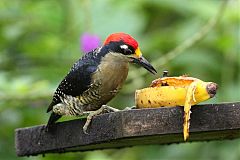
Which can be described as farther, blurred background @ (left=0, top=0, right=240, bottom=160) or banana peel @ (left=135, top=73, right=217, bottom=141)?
blurred background @ (left=0, top=0, right=240, bottom=160)

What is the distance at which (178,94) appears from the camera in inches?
151

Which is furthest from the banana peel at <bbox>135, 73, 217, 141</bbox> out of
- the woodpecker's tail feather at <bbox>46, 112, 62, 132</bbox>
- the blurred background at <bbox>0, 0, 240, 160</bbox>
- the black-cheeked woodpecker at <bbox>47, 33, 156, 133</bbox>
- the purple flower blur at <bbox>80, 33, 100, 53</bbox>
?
the blurred background at <bbox>0, 0, 240, 160</bbox>

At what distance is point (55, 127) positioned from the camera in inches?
173

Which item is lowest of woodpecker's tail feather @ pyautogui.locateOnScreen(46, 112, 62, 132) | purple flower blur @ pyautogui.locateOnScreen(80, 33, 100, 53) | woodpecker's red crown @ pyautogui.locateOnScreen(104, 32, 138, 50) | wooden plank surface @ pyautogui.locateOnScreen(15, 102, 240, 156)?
wooden plank surface @ pyautogui.locateOnScreen(15, 102, 240, 156)

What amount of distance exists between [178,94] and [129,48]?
550 millimetres

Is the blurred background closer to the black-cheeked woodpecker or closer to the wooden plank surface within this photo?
the black-cheeked woodpecker

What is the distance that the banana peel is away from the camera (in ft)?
12.3

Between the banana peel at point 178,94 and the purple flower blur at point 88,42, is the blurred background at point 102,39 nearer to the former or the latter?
the purple flower blur at point 88,42

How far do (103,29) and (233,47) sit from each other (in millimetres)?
1066

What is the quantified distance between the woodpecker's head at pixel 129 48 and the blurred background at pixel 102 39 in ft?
6.48

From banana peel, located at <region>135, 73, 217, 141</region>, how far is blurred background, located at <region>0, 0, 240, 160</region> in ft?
7.76

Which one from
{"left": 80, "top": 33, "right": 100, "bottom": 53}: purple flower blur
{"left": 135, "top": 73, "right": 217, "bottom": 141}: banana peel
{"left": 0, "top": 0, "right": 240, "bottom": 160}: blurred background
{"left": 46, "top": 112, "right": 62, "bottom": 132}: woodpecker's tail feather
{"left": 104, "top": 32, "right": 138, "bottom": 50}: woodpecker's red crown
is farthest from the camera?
{"left": 0, "top": 0, "right": 240, "bottom": 160}: blurred background

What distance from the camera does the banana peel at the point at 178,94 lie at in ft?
→ 12.3

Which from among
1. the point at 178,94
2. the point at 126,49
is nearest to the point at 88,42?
the point at 126,49
